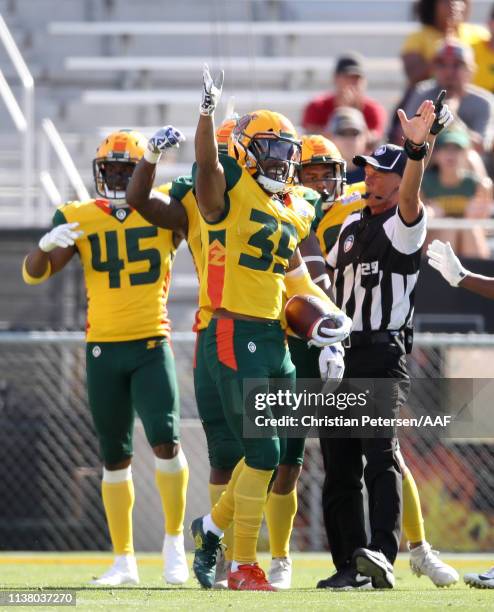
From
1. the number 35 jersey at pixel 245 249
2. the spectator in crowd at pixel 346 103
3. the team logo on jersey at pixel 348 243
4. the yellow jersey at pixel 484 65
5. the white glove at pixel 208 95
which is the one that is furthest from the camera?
the yellow jersey at pixel 484 65

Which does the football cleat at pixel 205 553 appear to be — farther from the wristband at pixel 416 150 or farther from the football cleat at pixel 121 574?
the wristband at pixel 416 150

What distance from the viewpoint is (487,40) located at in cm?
1164

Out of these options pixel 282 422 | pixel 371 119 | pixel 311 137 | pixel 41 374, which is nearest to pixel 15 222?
pixel 41 374

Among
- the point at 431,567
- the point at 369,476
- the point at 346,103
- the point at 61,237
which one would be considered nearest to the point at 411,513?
the point at 431,567

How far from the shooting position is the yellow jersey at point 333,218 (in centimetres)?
647

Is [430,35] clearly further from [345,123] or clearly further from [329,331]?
[329,331]

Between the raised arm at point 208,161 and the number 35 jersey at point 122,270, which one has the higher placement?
the raised arm at point 208,161

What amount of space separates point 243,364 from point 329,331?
37 centimetres

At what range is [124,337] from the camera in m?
6.62

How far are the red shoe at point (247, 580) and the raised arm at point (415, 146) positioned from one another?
1614 millimetres

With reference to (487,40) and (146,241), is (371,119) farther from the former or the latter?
(146,241)

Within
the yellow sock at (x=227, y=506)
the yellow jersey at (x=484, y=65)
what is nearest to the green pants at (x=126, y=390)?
the yellow sock at (x=227, y=506)

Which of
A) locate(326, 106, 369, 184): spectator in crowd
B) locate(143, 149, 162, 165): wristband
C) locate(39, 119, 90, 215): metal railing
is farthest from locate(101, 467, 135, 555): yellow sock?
locate(39, 119, 90, 215): metal railing

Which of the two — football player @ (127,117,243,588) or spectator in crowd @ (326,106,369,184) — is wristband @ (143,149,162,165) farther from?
spectator in crowd @ (326,106,369,184)
